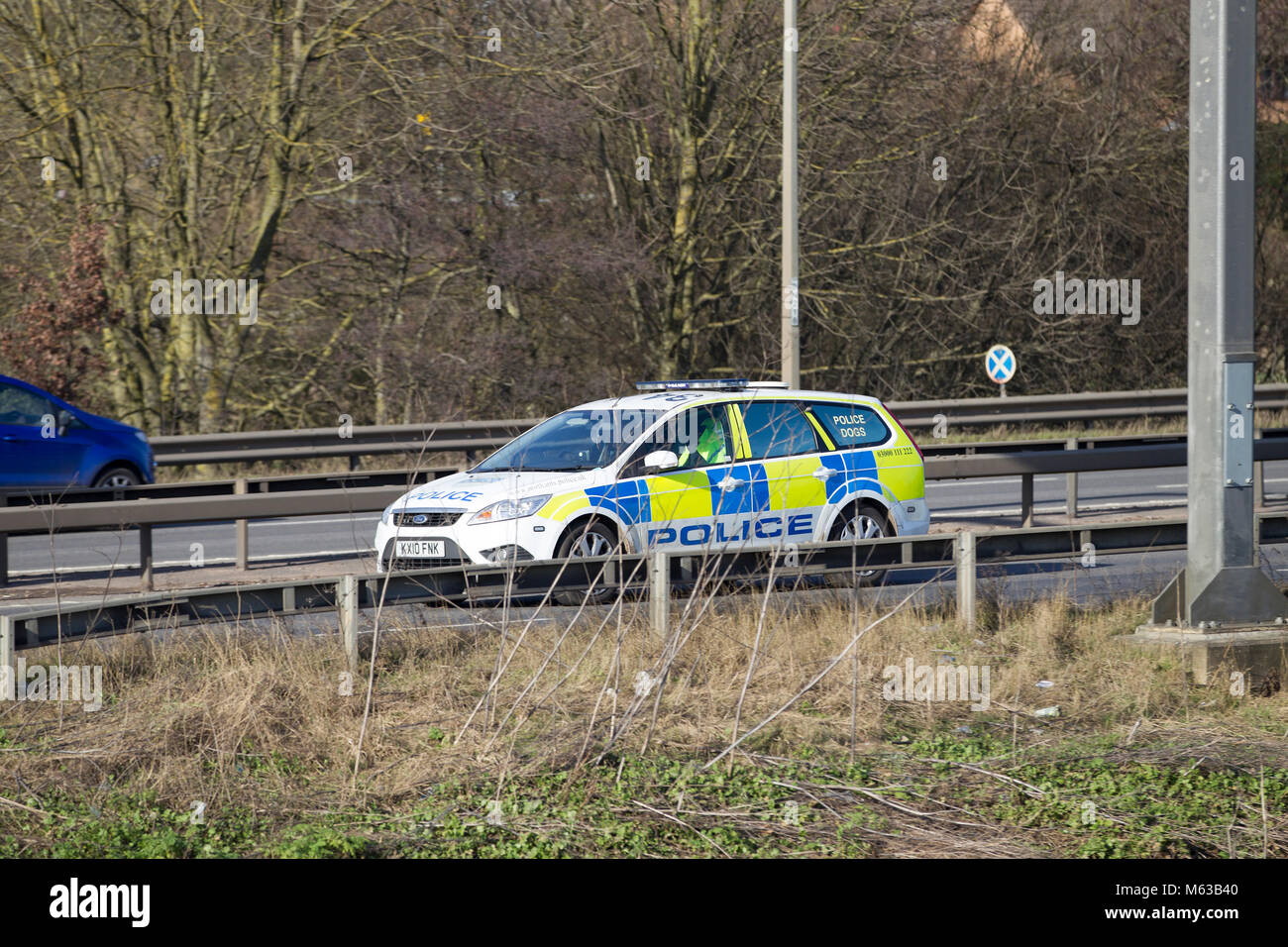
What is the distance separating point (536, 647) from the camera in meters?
7.88

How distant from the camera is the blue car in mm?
15766

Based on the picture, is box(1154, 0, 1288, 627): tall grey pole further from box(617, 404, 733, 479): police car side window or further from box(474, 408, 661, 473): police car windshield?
box(474, 408, 661, 473): police car windshield

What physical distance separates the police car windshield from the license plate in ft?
2.80

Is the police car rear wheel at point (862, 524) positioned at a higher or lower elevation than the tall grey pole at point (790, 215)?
lower

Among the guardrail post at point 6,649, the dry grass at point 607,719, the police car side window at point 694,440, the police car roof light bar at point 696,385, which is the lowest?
the dry grass at point 607,719

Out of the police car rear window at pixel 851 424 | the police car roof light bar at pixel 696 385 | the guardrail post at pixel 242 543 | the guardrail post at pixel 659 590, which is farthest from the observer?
the guardrail post at pixel 242 543

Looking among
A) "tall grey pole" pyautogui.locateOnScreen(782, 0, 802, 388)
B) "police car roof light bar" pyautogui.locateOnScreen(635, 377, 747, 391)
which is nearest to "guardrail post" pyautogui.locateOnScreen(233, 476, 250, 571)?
"police car roof light bar" pyautogui.locateOnScreen(635, 377, 747, 391)

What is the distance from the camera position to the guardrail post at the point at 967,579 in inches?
360

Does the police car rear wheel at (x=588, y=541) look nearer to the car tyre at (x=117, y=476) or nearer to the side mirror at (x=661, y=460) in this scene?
the side mirror at (x=661, y=460)

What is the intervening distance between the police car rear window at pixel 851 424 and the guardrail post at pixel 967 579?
235 cm

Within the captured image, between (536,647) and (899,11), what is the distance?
64.4 ft

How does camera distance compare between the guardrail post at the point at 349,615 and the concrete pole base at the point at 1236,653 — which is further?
the concrete pole base at the point at 1236,653

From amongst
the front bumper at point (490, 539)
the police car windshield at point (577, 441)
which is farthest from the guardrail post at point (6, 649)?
the police car windshield at point (577, 441)
